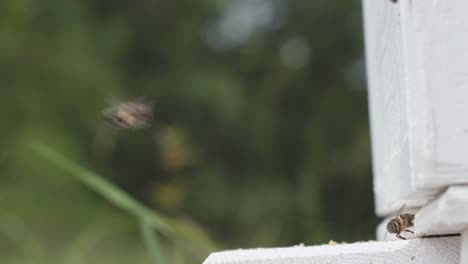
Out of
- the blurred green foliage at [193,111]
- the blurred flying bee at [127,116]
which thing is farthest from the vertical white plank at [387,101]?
the blurred green foliage at [193,111]

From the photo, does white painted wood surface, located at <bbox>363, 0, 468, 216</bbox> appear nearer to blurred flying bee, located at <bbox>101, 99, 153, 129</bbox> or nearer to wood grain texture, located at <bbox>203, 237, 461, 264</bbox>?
wood grain texture, located at <bbox>203, 237, 461, 264</bbox>

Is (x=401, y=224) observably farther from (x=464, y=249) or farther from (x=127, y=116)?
(x=127, y=116)

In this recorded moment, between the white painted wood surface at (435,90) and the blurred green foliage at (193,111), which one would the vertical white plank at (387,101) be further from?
the blurred green foliage at (193,111)

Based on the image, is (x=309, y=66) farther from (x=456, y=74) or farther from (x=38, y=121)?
(x=456, y=74)

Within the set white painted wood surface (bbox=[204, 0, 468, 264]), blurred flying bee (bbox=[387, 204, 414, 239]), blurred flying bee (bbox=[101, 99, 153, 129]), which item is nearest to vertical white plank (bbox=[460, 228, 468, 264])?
white painted wood surface (bbox=[204, 0, 468, 264])

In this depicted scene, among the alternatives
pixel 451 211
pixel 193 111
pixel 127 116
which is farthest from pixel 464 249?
pixel 193 111

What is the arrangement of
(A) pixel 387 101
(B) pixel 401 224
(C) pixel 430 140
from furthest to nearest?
(A) pixel 387 101, (B) pixel 401 224, (C) pixel 430 140
